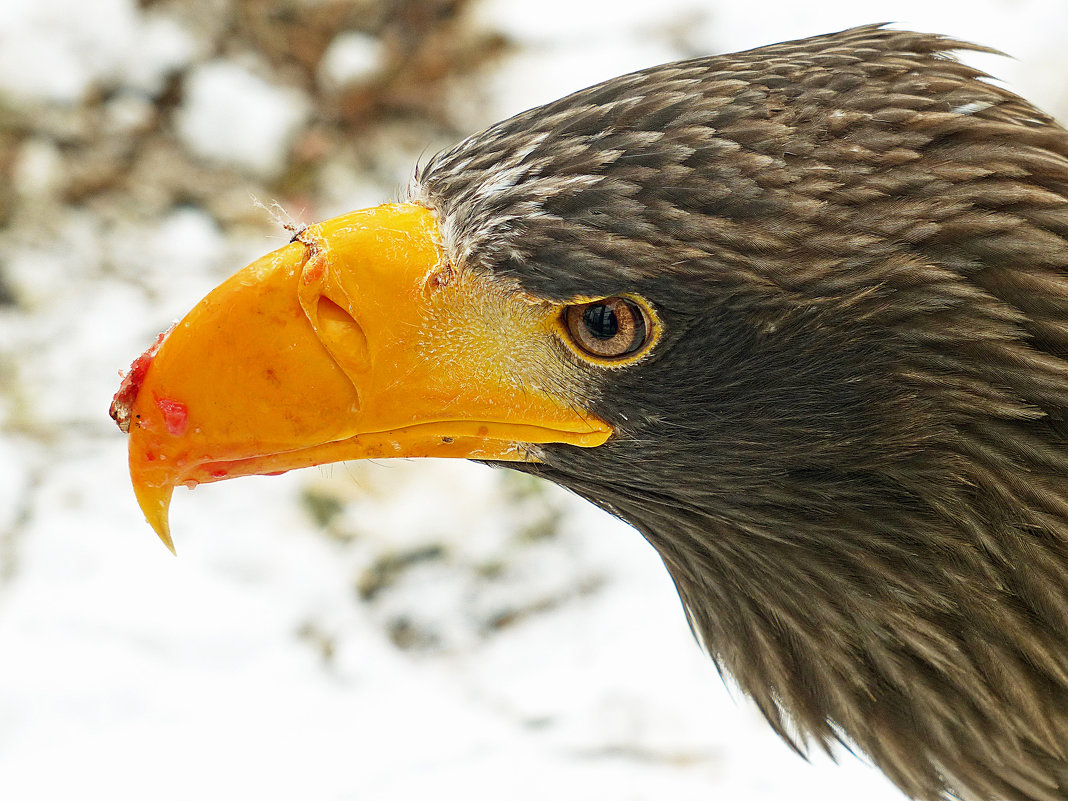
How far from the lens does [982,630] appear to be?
70.7 inches

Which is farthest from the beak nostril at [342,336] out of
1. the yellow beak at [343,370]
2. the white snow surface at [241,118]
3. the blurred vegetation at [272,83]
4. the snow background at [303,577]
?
the white snow surface at [241,118]

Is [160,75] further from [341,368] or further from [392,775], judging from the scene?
[341,368]

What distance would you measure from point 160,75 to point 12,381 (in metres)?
1.71

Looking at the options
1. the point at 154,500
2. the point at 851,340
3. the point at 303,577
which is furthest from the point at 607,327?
the point at 303,577

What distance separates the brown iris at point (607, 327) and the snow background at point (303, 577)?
130 centimetres

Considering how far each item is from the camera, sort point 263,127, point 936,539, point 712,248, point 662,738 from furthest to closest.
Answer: point 263,127 < point 662,738 < point 936,539 < point 712,248

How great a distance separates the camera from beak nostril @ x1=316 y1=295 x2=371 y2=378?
1.77 metres

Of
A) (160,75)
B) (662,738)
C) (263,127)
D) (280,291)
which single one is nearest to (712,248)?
(280,291)

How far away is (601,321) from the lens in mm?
1694

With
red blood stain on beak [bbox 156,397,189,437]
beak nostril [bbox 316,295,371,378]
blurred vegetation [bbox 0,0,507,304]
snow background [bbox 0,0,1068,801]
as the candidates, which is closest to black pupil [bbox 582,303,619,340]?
beak nostril [bbox 316,295,371,378]

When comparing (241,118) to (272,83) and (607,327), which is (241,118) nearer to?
(272,83)

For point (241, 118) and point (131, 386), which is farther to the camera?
point (241, 118)

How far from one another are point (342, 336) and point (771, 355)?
0.67 metres

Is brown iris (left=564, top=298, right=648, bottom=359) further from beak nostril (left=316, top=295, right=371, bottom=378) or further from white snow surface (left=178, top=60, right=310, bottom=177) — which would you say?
white snow surface (left=178, top=60, right=310, bottom=177)
